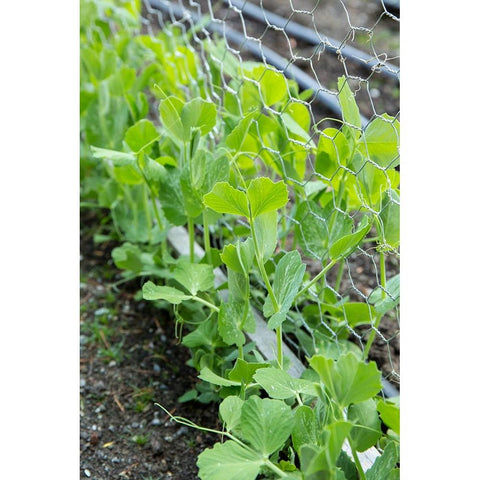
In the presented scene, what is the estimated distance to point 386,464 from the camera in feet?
2.93

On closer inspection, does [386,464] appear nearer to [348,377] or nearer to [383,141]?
[348,377]

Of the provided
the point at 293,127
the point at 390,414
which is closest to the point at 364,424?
the point at 390,414

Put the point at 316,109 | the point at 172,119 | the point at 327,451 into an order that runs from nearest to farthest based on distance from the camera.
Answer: the point at 327,451 < the point at 172,119 < the point at 316,109

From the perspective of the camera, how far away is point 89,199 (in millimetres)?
1852

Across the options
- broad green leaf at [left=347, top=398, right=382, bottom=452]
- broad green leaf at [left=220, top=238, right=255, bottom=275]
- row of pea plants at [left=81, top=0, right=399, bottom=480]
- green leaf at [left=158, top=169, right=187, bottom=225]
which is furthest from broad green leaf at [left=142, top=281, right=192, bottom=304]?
broad green leaf at [left=347, top=398, right=382, bottom=452]

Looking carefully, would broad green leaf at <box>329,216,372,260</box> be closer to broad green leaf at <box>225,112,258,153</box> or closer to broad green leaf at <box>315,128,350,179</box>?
broad green leaf at <box>315,128,350,179</box>

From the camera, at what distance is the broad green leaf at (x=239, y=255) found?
1.04 m

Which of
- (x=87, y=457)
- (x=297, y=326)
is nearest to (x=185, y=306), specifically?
(x=297, y=326)

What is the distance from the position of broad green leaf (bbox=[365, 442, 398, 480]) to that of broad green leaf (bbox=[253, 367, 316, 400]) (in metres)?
0.12

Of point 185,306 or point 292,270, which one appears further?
point 185,306

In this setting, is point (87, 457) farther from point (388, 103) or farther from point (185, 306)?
point (388, 103)

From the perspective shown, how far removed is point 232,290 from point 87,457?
38cm

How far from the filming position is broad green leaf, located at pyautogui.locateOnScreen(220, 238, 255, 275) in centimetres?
104

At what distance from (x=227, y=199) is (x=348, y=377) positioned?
0.97 ft
